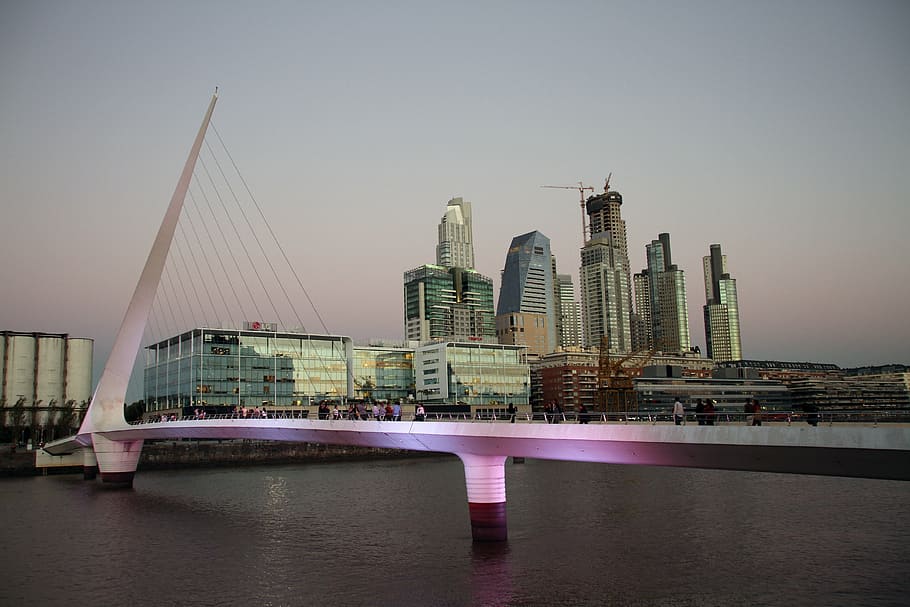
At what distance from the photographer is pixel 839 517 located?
34.4 metres

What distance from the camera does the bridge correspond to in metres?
17.5

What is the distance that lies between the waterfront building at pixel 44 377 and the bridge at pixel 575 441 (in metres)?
64.5

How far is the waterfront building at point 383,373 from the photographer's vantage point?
126 meters

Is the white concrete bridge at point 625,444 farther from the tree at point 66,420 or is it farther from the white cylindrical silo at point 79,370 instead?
the white cylindrical silo at point 79,370

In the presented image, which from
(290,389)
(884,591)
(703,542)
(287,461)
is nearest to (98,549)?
(703,542)

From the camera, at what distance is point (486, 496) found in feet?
97.9

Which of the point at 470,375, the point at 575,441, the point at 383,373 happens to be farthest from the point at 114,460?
the point at 470,375

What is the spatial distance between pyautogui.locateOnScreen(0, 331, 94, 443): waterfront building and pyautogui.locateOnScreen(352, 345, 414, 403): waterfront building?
136ft

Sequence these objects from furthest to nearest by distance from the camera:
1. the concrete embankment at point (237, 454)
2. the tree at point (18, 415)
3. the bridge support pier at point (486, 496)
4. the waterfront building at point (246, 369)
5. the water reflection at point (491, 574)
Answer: the waterfront building at point (246, 369) → the tree at point (18, 415) → the concrete embankment at point (237, 454) → the bridge support pier at point (486, 496) → the water reflection at point (491, 574)

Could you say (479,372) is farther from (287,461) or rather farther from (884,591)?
(884,591)

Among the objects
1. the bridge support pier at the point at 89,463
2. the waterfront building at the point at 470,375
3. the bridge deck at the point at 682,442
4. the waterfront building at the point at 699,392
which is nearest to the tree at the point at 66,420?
the bridge support pier at the point at 89,463

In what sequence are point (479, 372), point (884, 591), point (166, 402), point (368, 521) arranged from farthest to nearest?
point (479, 372)
point (166, 402)
point (368, 521)
point (884, 591)

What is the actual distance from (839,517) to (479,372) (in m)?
95.3

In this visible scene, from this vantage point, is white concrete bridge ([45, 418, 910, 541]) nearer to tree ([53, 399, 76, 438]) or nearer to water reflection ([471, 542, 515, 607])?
water reflection ([471, 542, 515, 607])
